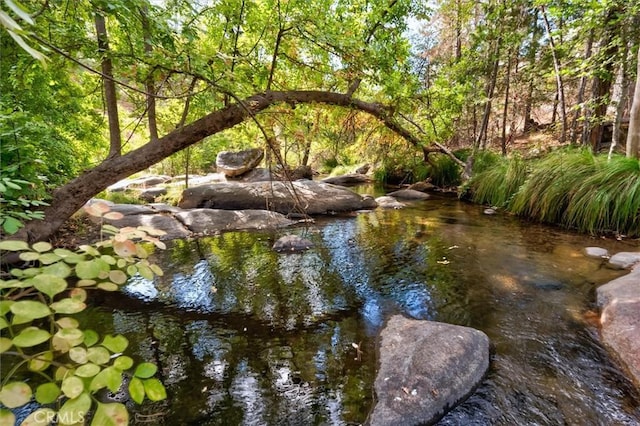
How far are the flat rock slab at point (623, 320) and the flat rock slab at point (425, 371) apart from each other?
868mm

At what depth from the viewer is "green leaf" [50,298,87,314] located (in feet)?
2.22

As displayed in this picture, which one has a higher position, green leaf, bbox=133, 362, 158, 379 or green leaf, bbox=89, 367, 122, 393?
green leaf, bbox=89, 367, 122, 393

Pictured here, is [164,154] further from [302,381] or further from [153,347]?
[302,381]

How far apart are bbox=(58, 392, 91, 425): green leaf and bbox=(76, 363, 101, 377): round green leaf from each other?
0.04 metres

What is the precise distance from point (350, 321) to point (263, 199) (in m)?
5.30

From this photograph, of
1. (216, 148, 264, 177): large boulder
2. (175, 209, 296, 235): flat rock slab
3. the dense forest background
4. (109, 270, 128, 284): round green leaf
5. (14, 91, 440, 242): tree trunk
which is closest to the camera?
(109, 270, 128, 284): round green leaf

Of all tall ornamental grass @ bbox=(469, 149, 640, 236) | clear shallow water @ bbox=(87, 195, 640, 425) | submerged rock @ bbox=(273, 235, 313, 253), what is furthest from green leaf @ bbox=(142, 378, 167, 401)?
tall ornamental grass @ bbox=(469, 149, 640, 236)

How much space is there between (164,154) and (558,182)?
6425 mm

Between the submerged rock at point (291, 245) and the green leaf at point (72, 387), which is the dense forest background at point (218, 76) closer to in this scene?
the green leaf at point (72, 387)

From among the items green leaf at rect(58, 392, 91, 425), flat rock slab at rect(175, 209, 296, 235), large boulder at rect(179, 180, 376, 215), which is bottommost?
flat rock slab at rect(175, 209, 296, 235)

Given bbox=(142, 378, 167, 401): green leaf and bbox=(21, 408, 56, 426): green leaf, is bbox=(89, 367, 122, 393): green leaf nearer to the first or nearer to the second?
bbox=(142, 378, 167, 401): green leaf

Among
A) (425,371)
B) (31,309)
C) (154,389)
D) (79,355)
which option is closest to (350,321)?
(425,371)

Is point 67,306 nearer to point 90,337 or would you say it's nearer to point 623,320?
point 90,337

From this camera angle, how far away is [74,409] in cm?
63
